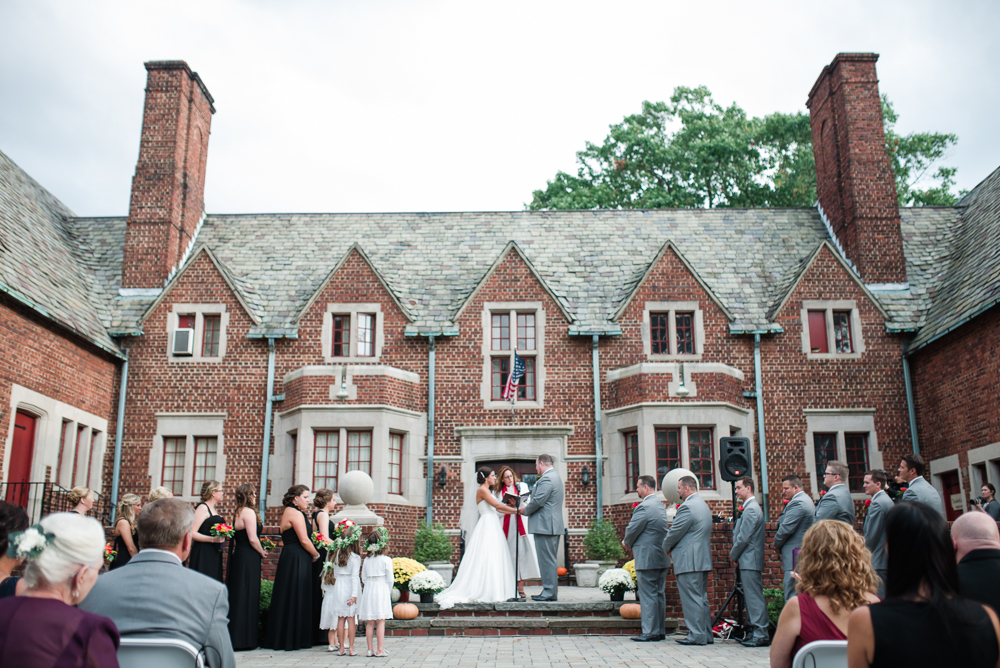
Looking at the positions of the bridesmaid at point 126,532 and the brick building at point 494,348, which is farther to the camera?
the brick building at point 494,348

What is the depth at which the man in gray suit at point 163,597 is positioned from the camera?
3748 mm

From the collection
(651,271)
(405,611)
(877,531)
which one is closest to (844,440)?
(651,271)

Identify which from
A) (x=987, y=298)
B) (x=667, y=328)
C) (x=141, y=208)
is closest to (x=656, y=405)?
(x=667, y=328)

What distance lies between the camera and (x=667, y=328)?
19.1 meters

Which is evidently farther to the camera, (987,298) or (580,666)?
(987,298)

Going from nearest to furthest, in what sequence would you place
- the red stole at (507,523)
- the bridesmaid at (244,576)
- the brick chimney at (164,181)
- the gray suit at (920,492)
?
the gray suit at (920,492), the bridesmaid at (244,576), the red stole at (507,523), the brick chimney at (164,181)

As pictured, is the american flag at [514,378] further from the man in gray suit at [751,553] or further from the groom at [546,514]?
the man in gray suit at [751,553]

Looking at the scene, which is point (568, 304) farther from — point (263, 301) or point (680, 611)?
point (680, 611)

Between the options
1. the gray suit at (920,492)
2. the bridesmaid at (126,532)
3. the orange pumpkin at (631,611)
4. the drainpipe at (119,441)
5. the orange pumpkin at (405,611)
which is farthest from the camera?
the drainpipe at (119,441)

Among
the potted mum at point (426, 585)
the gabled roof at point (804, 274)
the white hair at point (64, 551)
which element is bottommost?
the potted mum at point (426, 585)

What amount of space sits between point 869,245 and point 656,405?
7056mm

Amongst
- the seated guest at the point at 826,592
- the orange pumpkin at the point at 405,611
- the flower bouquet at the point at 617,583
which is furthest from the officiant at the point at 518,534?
the seated guest at the point at 826,592

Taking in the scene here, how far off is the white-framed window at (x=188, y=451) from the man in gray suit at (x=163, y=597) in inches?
592

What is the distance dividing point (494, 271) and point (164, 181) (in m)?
8.38
